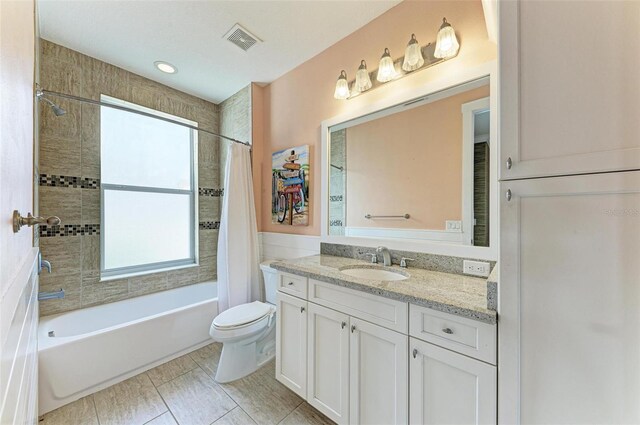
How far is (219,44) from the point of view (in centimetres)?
195

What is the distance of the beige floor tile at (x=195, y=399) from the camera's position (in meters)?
1.43

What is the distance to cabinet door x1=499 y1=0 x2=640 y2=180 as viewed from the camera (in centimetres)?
64

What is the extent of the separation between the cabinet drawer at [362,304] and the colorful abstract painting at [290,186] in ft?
2.95

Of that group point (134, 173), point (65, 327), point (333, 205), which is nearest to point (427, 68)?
point (333, 205)

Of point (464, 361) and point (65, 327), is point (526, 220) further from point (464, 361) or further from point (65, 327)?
point (65, 327)

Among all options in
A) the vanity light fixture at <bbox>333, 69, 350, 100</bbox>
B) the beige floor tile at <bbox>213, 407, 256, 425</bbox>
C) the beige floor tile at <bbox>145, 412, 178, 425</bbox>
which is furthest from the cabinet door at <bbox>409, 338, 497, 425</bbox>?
the vanity light fixture at <bbox>333, 69, 350, 100</bbox>

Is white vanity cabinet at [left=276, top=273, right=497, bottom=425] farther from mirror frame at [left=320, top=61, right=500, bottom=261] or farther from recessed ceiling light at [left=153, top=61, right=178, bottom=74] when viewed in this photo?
recessed ceiling light at [left=153, top=61, right=178, bottom=74]

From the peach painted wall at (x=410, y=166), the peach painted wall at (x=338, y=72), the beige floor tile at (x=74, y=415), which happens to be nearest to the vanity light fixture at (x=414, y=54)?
A: the peach painted wall at (x=338, y=72)

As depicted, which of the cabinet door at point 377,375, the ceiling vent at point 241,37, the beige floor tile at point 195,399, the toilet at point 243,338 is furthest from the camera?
the ceiling vent at point 241,37

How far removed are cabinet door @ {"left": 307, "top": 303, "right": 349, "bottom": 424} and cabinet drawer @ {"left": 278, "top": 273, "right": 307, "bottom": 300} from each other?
10 cm

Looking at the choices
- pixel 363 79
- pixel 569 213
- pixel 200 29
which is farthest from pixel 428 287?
pixel 200 29

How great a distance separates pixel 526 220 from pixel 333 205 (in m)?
1.33

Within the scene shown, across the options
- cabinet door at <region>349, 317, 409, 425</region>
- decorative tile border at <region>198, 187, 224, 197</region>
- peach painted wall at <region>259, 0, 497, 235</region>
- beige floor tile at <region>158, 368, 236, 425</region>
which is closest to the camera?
cabinet door at <region>349, 317, 409, 425</region>

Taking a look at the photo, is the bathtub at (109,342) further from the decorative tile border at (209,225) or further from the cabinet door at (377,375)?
the cabinet door at (377,375)
